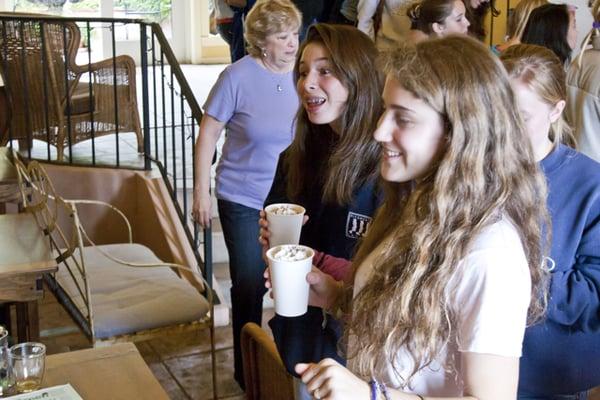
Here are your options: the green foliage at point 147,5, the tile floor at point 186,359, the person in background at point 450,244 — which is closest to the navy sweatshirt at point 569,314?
the person in background at point 450,244

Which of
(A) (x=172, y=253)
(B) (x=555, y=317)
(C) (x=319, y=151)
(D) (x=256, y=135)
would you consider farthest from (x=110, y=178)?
(B) (x=555, y=317)

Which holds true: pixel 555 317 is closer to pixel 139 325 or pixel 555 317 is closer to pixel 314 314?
pixel 314 314

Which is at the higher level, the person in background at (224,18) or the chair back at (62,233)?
the person in background at (224,18)

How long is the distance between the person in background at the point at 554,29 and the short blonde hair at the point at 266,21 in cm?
105

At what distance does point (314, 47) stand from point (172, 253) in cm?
A: 251

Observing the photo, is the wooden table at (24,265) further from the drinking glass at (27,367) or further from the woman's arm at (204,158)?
the drinking glass at (27,367)

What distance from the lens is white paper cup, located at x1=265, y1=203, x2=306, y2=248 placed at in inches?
70.3

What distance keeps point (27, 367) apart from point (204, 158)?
150 cm

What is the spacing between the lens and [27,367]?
1.67 m

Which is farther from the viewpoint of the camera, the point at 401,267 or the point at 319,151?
the point at 319,151

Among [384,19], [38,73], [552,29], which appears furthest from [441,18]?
[38,73]

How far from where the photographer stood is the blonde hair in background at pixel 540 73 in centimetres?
186

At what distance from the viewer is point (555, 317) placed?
5.65 ft

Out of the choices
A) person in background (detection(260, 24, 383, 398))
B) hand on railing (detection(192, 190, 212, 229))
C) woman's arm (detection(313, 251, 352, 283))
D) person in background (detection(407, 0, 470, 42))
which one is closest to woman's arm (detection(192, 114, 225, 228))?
hand on railing (detection(192, 190, 212, 229))
